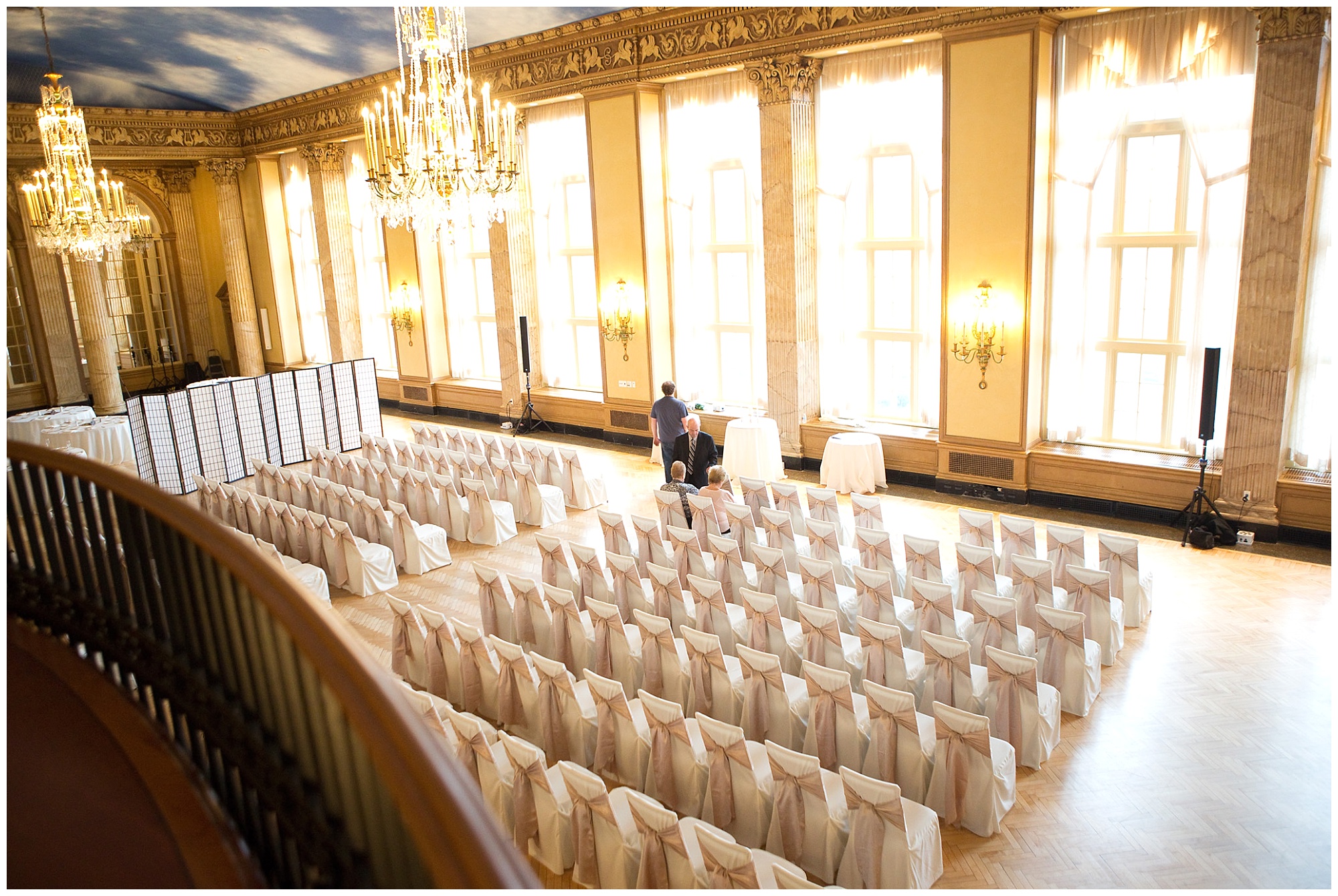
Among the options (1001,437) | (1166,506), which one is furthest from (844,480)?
(1166,506)

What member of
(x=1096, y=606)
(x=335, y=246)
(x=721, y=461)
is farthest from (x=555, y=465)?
(x=335, y=246)

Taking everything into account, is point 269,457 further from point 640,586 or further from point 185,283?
point 185,283

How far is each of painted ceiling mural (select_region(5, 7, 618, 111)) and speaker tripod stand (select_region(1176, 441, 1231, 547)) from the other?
9.73 m

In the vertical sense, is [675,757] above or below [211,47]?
below

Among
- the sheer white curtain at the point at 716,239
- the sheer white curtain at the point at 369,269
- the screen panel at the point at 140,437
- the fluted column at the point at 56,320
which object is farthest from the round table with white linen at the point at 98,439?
the sheer white curtain at the point at 716,239

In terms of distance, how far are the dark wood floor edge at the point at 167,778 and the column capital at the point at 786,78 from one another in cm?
1060

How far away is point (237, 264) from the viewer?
2108cm

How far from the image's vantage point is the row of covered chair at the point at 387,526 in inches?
378

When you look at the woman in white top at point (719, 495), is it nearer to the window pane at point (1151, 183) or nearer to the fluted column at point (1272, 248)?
the fluted column at point (1272, 248)

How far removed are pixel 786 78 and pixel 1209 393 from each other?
21.0 ft

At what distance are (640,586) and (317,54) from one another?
41.3 ft

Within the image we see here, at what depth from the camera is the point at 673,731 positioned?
5.17 m

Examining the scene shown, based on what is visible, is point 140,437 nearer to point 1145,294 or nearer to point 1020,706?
point 1020,706

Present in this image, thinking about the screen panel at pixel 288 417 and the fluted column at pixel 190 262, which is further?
the fluted column at pixel 190 262
